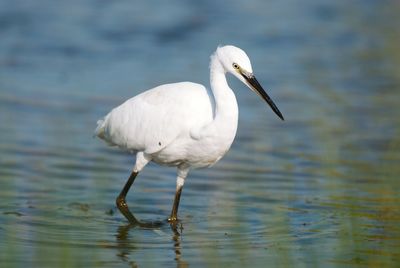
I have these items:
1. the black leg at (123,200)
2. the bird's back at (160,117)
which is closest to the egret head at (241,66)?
the bird's back at (160,117)

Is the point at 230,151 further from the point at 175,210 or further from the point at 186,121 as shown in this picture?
the point at 186,121

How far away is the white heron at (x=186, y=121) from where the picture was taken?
806 cm

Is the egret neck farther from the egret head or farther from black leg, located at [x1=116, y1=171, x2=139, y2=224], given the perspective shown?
black leg, located at [x1=116, y1=171, x2=139, y2=224]

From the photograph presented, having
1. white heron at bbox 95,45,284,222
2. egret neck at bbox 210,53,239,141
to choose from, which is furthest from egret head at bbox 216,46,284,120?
egret neck at bbox 210,53,239,141

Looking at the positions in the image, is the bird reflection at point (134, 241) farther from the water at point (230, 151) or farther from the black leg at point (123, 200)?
the black leg at point (123, 200)

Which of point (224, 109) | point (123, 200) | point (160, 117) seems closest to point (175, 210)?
point (123, 200)

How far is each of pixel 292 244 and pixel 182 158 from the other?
51.7 inches

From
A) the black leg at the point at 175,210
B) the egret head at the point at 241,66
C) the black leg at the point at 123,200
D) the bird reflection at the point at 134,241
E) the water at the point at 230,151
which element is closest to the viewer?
the bird reflection at the point at 134,241

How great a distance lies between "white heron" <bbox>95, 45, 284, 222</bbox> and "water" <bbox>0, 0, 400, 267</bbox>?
50 centimetres

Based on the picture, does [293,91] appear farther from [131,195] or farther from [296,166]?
[131,195]

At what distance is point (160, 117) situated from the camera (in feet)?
27.7

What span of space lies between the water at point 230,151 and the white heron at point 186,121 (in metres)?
0.50

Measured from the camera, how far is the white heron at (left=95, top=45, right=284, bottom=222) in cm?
806

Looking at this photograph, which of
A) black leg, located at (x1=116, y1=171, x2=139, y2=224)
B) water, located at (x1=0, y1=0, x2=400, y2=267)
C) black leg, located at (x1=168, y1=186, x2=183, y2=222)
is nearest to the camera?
water, located at (x1=0, y1=0, x2=400, y2=267)
